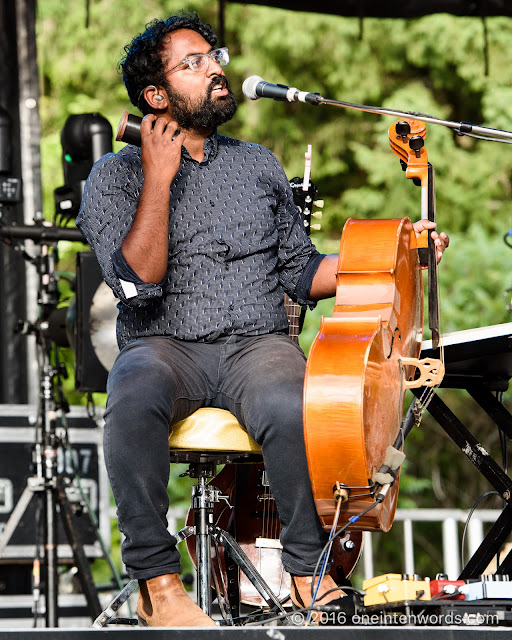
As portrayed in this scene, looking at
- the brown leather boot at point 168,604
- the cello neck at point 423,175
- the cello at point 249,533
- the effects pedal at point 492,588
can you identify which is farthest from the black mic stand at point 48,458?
the effects pedal at point 492,588

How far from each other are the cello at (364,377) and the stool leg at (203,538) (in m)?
0.35

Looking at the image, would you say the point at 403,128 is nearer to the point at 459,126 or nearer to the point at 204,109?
the point at 459,126

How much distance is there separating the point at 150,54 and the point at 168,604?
1.50 m

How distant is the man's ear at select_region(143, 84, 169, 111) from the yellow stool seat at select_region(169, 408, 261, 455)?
2.93 ft

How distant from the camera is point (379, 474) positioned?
2.00 meters

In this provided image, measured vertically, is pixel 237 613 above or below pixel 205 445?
below

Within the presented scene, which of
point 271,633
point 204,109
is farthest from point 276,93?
point 271,633

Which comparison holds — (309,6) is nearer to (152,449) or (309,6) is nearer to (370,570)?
(370,570)

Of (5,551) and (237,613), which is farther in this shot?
(5,551)

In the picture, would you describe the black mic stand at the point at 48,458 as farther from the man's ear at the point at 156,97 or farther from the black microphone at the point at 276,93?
the black microphone at the point at 276,93

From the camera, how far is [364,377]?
1.99 meters

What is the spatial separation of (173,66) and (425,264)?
89 centimetres

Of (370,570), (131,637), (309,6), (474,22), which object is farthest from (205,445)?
(474,22)

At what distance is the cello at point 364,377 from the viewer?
1.99 meters
